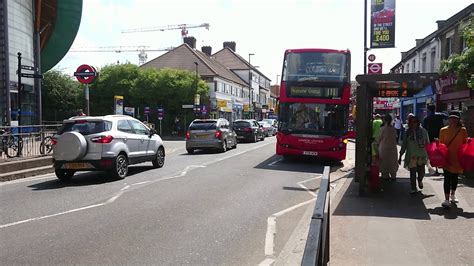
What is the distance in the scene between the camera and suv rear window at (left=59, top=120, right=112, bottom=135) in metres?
11.9

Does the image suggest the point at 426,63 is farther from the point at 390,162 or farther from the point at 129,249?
the point at 129,249

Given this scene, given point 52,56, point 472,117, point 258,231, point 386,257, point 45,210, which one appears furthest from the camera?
point 52,56

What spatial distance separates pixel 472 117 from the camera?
11.6m

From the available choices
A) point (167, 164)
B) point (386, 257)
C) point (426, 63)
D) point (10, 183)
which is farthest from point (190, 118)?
point (386, 257)

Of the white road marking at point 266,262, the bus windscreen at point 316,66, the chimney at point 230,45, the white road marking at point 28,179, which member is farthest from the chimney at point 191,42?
the white road marking at point 266,262

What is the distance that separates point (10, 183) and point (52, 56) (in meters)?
27.3

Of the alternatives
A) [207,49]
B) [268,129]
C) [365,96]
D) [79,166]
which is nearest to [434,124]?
[365,96]

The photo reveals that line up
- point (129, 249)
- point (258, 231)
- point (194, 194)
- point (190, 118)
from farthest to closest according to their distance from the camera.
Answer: point (190, 118) → point (194, 194) → point (258, 231) → point (129, 249)

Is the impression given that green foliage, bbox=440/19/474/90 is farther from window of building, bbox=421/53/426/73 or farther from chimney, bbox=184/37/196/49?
chimney, bbox=184/37/196/49

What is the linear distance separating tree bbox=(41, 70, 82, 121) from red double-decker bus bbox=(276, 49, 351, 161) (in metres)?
41.4

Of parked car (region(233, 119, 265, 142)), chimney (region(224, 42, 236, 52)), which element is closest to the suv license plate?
parked car (region(233, 119, 265, 142))

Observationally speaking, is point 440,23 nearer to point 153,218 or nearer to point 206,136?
point 206,136

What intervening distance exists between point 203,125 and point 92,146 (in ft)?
33.2

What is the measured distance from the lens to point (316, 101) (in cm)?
1633
